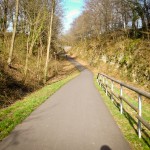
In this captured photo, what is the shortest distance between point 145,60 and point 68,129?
18.1 meters

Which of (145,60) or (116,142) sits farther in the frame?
(145,60)

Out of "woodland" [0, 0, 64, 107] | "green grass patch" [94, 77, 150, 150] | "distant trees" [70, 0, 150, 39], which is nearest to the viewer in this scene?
"green grass patch" [94, 77, 150, 150]

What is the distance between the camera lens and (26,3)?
93.4ft

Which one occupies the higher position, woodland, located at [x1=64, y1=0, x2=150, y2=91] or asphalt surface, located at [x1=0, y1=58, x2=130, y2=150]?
woodland, located at [x1=64, y1=0, x2=150, y2=91]

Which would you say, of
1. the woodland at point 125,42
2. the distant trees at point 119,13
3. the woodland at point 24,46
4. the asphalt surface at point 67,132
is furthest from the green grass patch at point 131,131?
the distant trees at point 119,13

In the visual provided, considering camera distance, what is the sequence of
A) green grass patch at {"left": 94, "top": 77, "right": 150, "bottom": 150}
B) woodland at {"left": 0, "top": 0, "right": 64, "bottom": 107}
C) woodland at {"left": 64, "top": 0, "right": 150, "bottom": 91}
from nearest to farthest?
green grass patch at {"left": 94, "top": 77, "right": 150, "bottom": 150}
woodland at {"left": 0, "top": 0, "right": 64, "bottom": 107}
woodland at {"left": 64, "top": 0, "right": 150, "bottom": 91}

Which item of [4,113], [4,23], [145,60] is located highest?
[4,23]

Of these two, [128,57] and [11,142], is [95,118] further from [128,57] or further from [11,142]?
[128,57]

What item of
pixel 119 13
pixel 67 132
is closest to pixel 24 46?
pixel 119 13

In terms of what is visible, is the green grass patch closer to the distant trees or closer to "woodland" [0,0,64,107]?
"woodland" [0,0,64,107]

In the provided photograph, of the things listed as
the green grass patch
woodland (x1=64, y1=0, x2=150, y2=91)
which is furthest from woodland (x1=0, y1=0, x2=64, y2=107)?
woodland (x1=64, y1=0, x2=150, y2=91)


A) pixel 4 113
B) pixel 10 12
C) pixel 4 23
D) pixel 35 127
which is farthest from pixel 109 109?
pixel 10 12

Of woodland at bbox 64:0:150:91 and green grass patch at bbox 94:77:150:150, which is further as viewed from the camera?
woodland at bbox 64:0:150:91

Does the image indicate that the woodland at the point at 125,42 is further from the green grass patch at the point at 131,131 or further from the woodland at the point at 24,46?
the green grass patch at the point at 131,131
